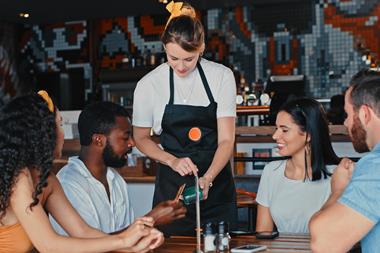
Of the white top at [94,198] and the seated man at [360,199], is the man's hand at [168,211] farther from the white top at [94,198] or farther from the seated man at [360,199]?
the seated man at [360,199]

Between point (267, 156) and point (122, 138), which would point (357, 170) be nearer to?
point (122, 138)

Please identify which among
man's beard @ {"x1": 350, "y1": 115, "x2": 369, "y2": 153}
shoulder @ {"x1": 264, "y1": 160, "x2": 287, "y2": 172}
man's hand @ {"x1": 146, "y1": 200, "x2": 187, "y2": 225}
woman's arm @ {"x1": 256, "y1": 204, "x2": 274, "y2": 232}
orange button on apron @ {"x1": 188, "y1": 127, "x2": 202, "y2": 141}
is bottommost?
woman's arm @ {"x1": 256, "y1": 204, "x2": 274, "y2": 232}

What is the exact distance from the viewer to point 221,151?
311 centimetres

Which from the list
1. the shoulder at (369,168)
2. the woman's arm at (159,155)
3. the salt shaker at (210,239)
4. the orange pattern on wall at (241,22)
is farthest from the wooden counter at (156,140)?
the orange pattern on wall at (241,22)

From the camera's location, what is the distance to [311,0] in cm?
940

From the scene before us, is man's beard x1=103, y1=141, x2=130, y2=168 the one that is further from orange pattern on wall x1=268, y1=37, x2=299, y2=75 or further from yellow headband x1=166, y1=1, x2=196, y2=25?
orange pattern on wall x1=268, y1=37, x2=299, y2=75

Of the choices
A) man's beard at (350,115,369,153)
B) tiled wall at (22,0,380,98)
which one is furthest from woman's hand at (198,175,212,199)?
tiled wall at (22,0,380,98)

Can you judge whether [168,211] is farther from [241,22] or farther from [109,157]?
[241,22]

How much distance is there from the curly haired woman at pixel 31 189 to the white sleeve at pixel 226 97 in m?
1.16

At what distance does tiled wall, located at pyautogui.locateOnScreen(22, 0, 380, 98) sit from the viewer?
922 centimetres

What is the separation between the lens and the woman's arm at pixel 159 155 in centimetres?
291

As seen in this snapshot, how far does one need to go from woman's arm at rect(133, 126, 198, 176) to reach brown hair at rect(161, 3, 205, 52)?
507 millimetres

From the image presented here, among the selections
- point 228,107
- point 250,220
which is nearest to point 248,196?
point 250,220

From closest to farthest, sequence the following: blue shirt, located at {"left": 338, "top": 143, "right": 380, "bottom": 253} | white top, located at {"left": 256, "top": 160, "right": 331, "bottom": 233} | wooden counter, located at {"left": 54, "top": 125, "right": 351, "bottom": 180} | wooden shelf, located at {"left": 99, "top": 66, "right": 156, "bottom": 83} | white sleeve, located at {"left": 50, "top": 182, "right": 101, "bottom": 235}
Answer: blue shirt, located at {"left": 338, "top": 143, "right": 380, "bottom": 253}, white sleeve, located at {"left": 50, "top": 182, "right": 101, "bottom": 235}, white top, located at {"left": 256, "top": 160, "right": 331, "bottom": 233}, wooden counter, located at {"left": 54, "top": 125, "right": 351, "bottom": 180}, wooden shelf, located at {"left": 99, "top": 66, "right": 156, "bottom": 83}
